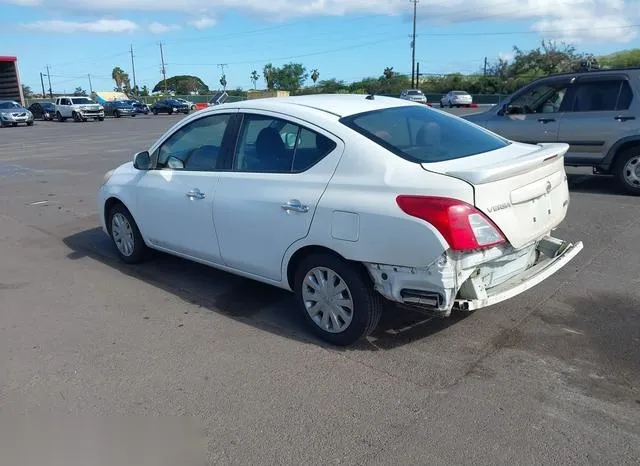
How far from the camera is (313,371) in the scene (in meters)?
3.67

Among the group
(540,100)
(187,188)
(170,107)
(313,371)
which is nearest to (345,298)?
(313,371)

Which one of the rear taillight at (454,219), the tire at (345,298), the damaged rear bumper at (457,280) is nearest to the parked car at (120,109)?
the tire at (345,298)

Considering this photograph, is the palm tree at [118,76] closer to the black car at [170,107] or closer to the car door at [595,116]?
the black car at [170,107]

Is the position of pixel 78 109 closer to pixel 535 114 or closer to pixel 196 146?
pixel 535 114

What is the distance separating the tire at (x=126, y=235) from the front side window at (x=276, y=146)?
70.3 inches

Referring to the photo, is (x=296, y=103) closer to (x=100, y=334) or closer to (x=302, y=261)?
(x=302, y=261)

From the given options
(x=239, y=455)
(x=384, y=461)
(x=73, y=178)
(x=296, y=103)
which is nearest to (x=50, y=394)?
(x=239, y=455)

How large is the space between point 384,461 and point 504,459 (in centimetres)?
58

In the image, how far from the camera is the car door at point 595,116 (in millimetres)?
8602

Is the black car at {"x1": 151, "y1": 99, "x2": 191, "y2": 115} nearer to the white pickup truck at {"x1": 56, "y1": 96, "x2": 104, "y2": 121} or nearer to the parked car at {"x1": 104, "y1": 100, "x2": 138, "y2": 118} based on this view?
the parked car at {"x1": 104, "y1": 100, "x2": 138, "y2": 118}

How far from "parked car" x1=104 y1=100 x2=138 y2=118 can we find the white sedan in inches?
1883

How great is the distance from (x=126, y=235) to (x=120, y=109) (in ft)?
155

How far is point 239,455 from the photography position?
2871mm

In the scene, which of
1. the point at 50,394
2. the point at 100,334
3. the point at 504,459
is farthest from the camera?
the point at 100,334
